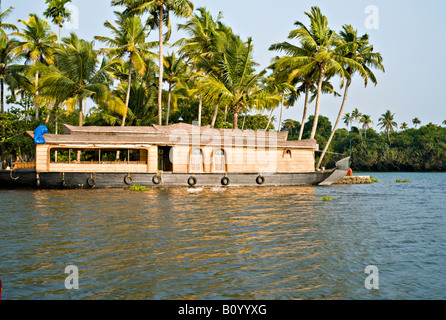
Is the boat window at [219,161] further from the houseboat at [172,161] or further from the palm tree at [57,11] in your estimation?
the palm tree at [57,11]

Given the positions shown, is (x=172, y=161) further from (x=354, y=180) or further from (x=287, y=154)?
(x=354, y=180)

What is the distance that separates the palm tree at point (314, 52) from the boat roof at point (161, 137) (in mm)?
6085

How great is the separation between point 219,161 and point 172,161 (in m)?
2.61

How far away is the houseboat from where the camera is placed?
781 inches

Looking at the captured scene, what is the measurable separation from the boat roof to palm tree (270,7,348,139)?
6.09 m

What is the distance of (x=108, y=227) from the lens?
9.81 meters

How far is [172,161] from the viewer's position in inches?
847


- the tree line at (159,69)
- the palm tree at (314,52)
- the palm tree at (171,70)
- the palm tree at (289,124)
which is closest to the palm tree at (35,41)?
the tree line at (159,69)

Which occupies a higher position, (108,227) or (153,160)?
(153,160)

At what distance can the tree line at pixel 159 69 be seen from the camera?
26125 millimetres

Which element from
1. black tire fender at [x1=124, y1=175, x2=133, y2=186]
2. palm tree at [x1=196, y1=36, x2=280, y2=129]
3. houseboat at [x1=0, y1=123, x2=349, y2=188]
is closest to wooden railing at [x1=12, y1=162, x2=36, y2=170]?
houseboat at [x1=0, y1=123, x2=349, y2=188]
